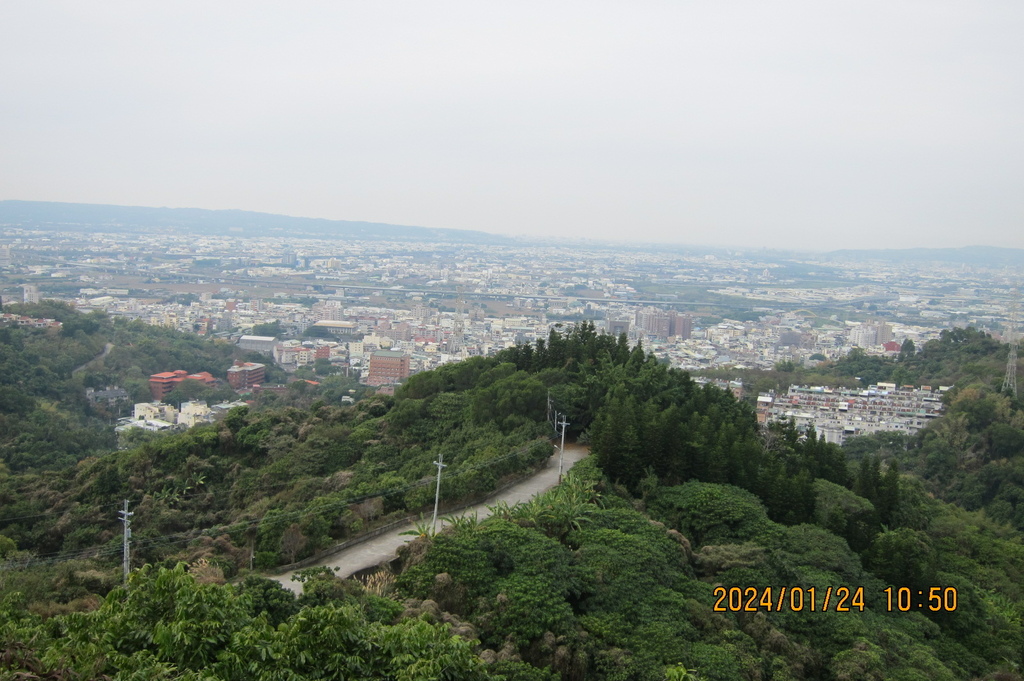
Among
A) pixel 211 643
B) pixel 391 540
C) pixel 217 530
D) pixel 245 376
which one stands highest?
pixel 211 643

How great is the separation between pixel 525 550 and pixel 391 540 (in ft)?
9.27

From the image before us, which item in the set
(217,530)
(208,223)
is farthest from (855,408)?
(208,223)

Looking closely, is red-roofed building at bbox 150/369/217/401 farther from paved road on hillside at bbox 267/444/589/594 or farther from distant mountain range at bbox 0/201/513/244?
distant mountain range at bbox 0/201/513/244

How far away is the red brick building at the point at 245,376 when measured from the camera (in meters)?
40.3

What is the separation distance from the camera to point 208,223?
12900 centimetres

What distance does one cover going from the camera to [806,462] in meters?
15.7

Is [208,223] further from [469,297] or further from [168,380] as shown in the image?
[168,380]

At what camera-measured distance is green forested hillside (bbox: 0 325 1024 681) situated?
6664mm

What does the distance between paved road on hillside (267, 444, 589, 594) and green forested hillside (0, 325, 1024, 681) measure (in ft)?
1.03

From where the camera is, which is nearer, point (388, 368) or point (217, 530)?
point (217, 530)

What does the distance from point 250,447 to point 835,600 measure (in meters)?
12.1
